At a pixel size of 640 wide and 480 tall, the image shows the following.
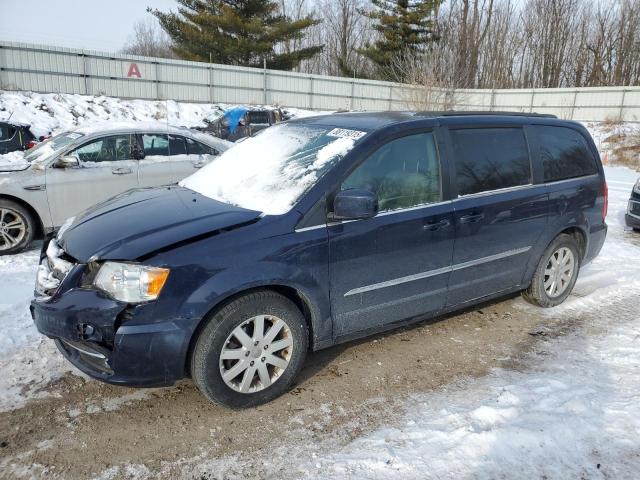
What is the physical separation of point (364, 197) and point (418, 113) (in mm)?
1195

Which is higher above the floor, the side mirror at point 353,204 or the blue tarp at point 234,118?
the blue tarp at point 234,118

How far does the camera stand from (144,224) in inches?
120

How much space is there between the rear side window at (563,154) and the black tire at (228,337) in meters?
2.74

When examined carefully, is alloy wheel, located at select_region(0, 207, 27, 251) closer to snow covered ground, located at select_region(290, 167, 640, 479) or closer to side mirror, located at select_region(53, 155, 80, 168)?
side mirror, located at select_region(53, 155, 80, 168)

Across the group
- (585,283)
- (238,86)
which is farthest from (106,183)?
(238,86)

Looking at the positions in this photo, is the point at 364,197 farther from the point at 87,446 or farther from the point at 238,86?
the point at 238,86

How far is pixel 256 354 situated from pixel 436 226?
1580mm

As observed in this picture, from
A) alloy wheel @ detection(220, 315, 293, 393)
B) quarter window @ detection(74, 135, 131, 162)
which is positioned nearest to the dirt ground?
alloy wheel @ detection(220, 315, 293, 393)

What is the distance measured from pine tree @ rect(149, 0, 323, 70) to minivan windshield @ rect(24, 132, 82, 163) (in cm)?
2631

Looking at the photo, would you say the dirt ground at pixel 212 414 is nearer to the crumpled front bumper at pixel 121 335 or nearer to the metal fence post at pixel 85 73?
the crumpled front bumper at pixel 121 335

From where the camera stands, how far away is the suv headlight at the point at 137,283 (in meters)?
→ 2.67

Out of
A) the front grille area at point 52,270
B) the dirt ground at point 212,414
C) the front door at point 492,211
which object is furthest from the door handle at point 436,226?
the front grille area at point 52,270

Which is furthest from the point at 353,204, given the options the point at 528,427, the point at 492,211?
the point at 528,427

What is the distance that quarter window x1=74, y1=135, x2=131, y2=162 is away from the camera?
661 centimetres
